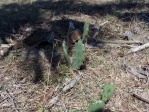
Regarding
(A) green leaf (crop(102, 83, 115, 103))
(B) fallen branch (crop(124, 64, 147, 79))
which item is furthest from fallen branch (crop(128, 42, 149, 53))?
(A) green leaf (crop(102, 83, 115, 103))

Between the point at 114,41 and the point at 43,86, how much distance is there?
1.60 meters

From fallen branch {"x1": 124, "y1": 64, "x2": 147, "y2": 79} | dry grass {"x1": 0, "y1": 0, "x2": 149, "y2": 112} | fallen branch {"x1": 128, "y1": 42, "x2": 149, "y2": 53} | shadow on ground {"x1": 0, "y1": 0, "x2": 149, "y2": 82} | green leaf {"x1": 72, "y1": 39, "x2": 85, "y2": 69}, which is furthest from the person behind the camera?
shadow on ground {"x1": 0, "y1": 0, "x2": 149, "y2": 82}

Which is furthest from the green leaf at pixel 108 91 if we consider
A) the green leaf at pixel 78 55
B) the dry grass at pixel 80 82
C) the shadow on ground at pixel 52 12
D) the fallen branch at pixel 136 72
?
the shadow on ground at pixel 52 12

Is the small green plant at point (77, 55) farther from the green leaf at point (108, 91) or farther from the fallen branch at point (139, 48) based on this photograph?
the fallen branch at point (139, 48)

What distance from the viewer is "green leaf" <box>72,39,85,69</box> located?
4.04 metres

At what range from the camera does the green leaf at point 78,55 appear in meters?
4.04

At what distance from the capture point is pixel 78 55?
415 centimetres

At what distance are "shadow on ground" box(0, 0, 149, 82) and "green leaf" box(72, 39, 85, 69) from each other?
92cm

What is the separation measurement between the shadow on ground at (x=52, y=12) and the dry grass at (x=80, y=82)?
2.28 feet

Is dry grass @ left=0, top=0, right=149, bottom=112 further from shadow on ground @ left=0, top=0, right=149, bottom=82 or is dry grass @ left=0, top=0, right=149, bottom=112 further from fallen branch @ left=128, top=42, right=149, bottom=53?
shadow on ground @ left=0, top=0, right=149, bottom=82

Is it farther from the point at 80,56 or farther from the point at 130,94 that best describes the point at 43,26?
the point at 130,94

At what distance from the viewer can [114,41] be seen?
518cm

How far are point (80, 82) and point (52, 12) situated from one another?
10.2 feet

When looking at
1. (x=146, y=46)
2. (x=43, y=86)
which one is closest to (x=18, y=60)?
(x=43, y=86)
